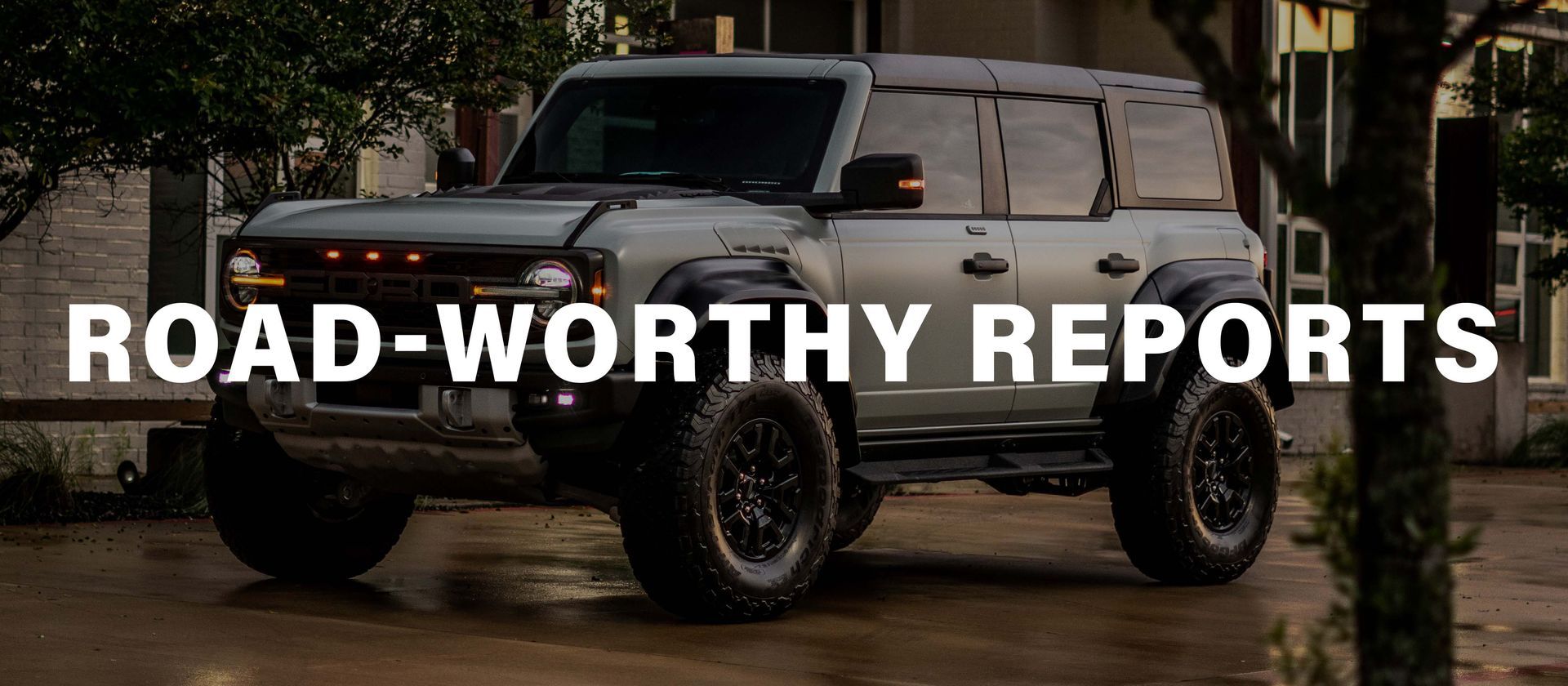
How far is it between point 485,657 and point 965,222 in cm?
321

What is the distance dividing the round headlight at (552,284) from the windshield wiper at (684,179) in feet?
3.93

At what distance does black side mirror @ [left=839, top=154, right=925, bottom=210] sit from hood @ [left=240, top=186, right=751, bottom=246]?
41 centimetres

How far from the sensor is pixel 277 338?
847cm

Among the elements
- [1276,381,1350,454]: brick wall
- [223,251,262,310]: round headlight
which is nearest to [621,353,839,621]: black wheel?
[223,251,262,310]: round headlight

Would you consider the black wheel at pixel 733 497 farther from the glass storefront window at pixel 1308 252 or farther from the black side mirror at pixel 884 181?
the glass storefront window at pixel 1308 252

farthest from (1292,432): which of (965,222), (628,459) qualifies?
(628,459)

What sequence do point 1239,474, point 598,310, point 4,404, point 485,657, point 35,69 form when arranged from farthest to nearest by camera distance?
1. point 4,404
2. point 35,69
3. point 1239,474
4. point 598,310
5. point 485,657

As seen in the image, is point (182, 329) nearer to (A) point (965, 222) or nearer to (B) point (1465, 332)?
(A) point (965, 222)

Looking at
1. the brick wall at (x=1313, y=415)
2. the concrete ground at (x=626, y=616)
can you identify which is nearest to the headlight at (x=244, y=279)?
the concrete ground at (x=626, y=616)

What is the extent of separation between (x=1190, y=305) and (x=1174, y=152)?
2.83 feet

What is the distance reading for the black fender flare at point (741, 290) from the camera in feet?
26.3

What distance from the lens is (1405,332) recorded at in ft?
11.3

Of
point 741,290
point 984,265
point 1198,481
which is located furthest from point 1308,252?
point 741,290

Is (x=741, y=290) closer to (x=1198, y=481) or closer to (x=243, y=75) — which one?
(x=1198, y=481)
